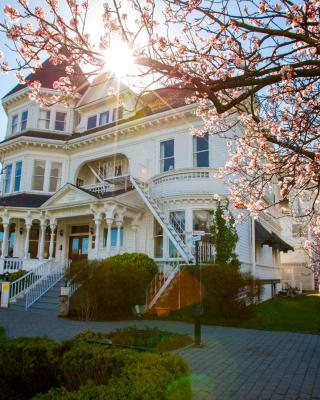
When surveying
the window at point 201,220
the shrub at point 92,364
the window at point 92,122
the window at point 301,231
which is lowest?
the shrub at point 92,364

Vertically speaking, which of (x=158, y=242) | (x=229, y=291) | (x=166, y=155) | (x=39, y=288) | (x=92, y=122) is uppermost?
(x=92, y=122)

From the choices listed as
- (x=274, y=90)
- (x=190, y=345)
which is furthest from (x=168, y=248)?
(x=274, y=90)

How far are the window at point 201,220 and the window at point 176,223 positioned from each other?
63cm

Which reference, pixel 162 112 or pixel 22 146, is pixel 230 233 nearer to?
pixel 162 112

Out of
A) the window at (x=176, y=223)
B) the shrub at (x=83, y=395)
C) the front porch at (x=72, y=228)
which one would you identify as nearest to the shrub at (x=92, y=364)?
the shrub at (x=83, y=395)

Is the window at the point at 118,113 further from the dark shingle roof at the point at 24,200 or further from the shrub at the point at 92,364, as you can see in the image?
the shrub at the point at 92,364

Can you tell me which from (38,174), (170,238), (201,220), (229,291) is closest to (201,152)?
(201,220)

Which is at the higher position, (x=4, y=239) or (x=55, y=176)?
(x=55, y=176)

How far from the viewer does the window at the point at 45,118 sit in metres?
26.4

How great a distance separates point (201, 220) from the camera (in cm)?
1777

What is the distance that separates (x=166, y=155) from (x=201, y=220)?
4.81 metres

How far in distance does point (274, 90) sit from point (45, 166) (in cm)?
1977

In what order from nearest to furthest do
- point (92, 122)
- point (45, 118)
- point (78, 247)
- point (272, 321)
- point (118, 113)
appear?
point (272, 321) < point (78, 247) < point (118, 113) < point (92, 122) < point (45, 118)

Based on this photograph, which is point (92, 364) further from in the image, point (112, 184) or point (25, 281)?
point (112, 184)
